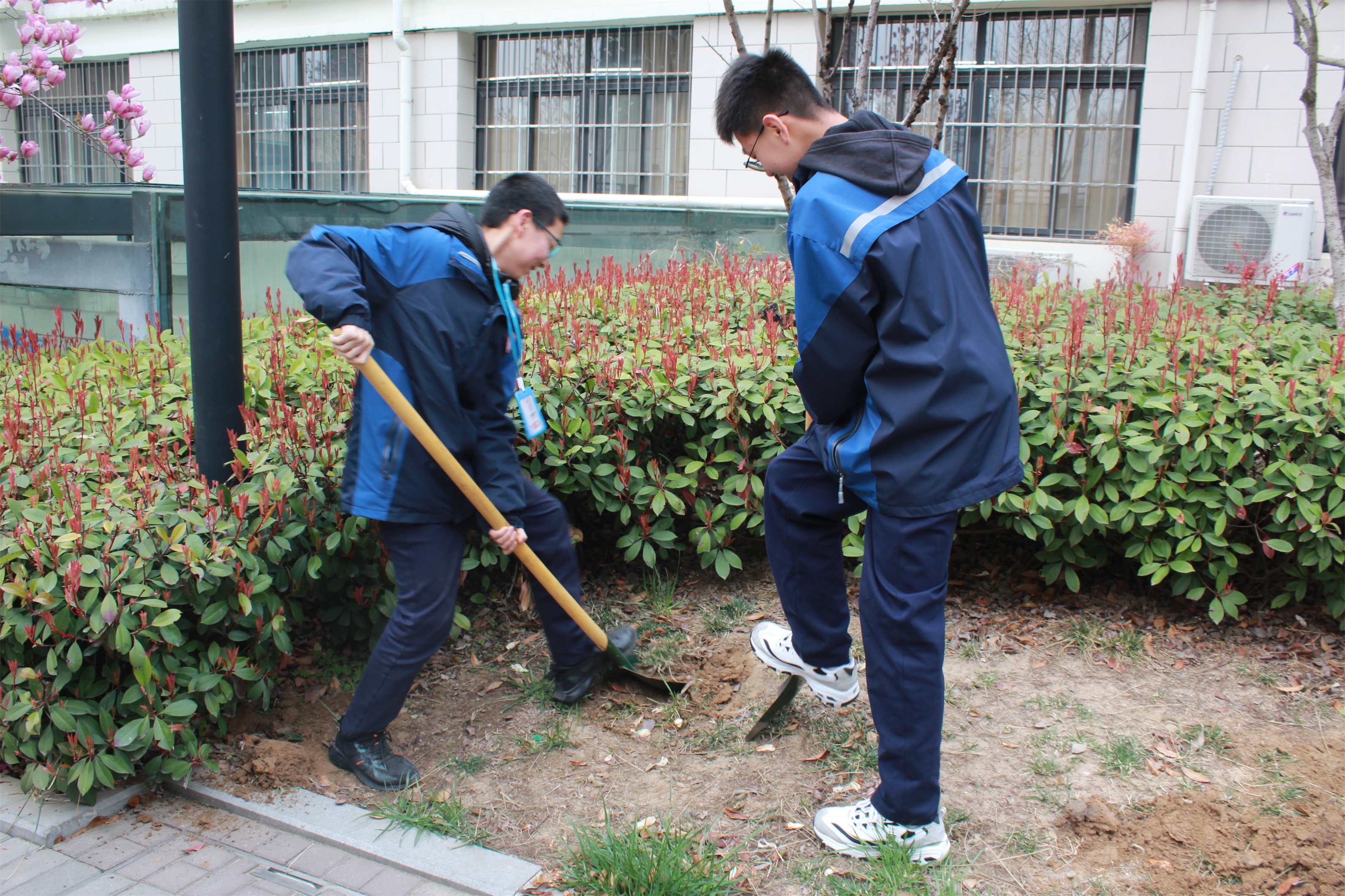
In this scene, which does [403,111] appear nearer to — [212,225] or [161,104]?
[161,104]

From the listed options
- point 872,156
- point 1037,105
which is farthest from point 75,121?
point 872,156

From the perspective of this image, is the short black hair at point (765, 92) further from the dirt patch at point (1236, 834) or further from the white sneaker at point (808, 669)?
the dirt patch at point (1236, 834)

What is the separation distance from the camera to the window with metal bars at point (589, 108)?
1312cm

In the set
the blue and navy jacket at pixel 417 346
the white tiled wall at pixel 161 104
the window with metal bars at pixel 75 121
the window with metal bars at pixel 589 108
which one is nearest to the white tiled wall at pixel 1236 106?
the window with metal bars at pixel 589 108

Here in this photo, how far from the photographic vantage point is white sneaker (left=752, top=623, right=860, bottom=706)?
2.82 m

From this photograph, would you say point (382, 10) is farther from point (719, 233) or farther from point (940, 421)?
point (940, 421)

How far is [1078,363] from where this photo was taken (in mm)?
3490

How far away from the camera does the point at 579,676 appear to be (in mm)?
3092

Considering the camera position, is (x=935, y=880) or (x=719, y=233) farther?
(x=719, y=233)

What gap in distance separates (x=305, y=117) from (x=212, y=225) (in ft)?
46.5

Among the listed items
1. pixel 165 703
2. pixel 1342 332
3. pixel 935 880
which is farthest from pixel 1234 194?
pixel 165 703

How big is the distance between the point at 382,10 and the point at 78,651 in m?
13.9

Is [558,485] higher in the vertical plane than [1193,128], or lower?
lower

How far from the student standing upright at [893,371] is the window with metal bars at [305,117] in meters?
13.9
